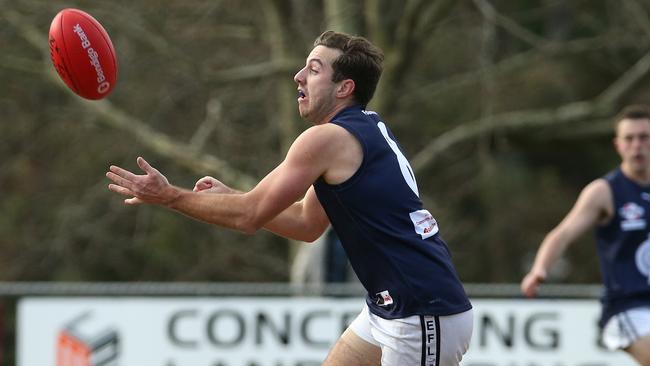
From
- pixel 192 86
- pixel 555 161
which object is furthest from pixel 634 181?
pixel 555 161

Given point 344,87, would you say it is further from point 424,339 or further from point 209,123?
point 209,123

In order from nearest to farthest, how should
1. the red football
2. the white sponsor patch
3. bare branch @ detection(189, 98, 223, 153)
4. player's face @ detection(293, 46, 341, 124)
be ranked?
the white sponsor patch, player's face @ detection(293, 46, 341, 124), the red football, bare branch @ detection(189, 98, 223, 153)

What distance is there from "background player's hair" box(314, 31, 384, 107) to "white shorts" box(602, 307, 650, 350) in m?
3.02

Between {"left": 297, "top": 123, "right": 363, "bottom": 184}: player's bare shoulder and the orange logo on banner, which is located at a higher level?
the orange logo on banner

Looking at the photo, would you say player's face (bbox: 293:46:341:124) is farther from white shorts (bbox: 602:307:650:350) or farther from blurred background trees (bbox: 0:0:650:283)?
blurred background trees (bbox: 0:0:650:283)

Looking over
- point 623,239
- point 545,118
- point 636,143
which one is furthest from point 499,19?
point 623,239

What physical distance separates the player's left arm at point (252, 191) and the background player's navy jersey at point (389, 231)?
14cm

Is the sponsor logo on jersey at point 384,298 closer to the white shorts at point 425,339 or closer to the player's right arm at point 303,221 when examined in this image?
the white shorts at point 425,339

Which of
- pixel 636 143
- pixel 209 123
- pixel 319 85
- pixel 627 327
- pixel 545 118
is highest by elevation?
pixel 209 123

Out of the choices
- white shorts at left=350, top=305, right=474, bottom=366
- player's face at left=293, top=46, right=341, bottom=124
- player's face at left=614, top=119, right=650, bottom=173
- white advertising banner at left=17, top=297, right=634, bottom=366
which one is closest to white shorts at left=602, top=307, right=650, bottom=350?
player's face at left=614, top=119, right=650, bottom=173

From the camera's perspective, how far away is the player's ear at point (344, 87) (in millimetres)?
5148

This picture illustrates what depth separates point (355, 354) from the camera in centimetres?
532

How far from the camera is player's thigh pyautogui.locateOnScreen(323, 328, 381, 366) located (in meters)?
5.30

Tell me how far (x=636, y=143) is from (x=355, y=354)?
316 cm
